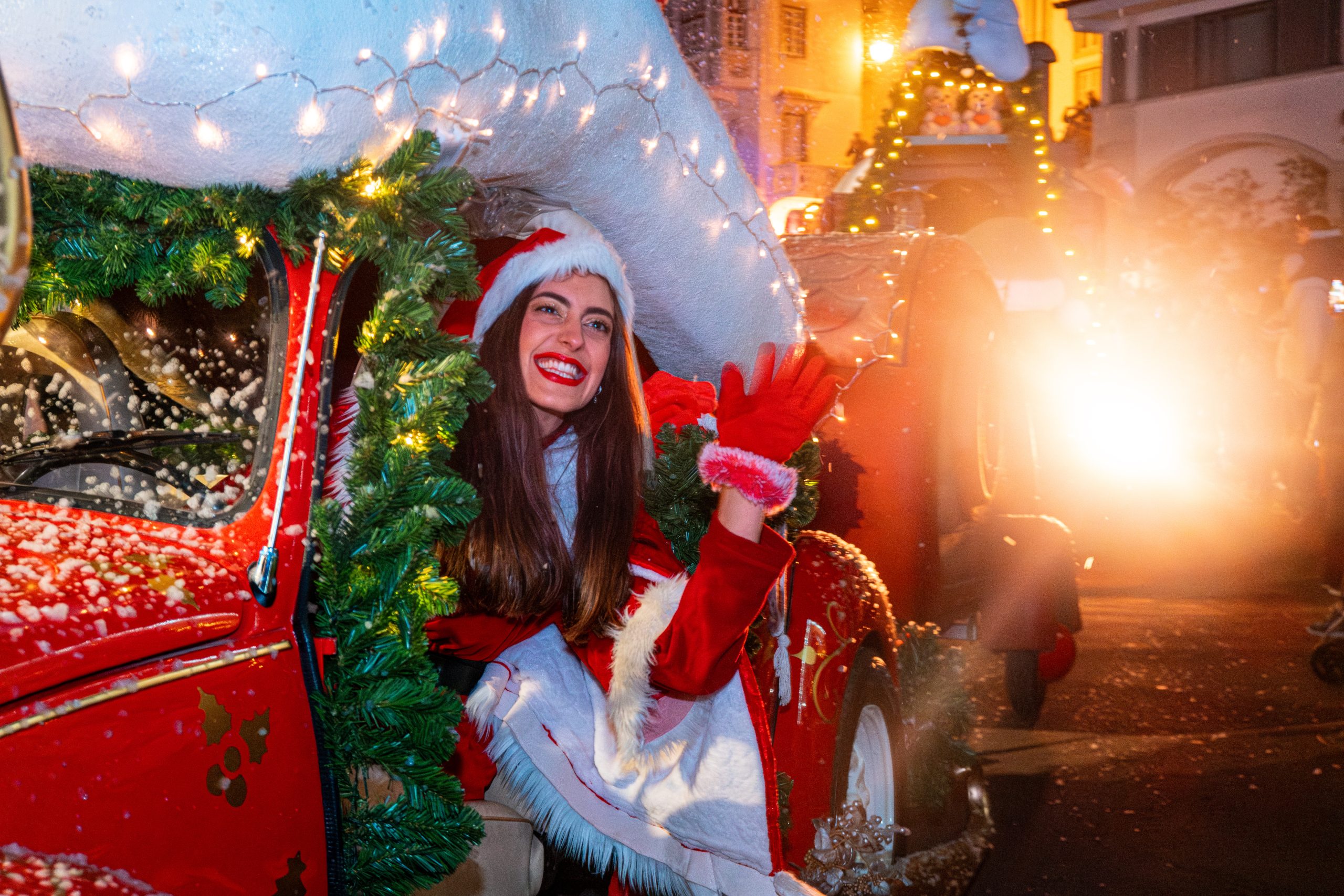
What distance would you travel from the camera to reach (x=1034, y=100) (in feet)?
23.3

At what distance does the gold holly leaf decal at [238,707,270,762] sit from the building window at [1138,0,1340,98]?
25.8 metres

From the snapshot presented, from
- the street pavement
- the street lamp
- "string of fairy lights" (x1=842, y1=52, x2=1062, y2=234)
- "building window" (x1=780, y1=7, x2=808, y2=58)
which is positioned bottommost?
the street pavement

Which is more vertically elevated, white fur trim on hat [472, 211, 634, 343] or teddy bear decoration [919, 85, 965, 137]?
teddy bear decoration [919, 85, 965, 137]

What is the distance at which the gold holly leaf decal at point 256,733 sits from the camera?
147cm

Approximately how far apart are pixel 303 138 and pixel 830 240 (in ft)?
10.8

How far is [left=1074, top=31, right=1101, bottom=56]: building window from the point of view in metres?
30.3

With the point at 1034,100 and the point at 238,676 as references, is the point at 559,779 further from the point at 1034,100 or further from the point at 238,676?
the point at 1034,100

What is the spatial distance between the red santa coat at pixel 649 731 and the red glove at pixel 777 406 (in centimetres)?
20

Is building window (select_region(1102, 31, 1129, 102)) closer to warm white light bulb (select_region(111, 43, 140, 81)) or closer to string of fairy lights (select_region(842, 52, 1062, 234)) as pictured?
string of fairy lights (select_region(842, 52, 1062, 234))

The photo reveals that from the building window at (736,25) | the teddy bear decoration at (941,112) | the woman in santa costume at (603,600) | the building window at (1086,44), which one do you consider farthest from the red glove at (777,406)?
the building window at (1086,44)

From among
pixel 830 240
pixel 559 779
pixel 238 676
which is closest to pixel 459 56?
pixel 238 676

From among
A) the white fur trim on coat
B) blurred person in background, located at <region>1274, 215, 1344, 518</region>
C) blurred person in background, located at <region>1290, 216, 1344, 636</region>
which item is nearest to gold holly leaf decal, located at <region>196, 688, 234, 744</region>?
the white fur trim on coat

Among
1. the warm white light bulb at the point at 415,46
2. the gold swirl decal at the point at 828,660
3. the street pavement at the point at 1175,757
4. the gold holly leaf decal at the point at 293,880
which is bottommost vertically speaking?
the street pavement at the point at 1175,757

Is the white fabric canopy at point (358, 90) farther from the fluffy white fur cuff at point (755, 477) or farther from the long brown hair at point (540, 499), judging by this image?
the fluffy white fur cuff at point (755, 477)
